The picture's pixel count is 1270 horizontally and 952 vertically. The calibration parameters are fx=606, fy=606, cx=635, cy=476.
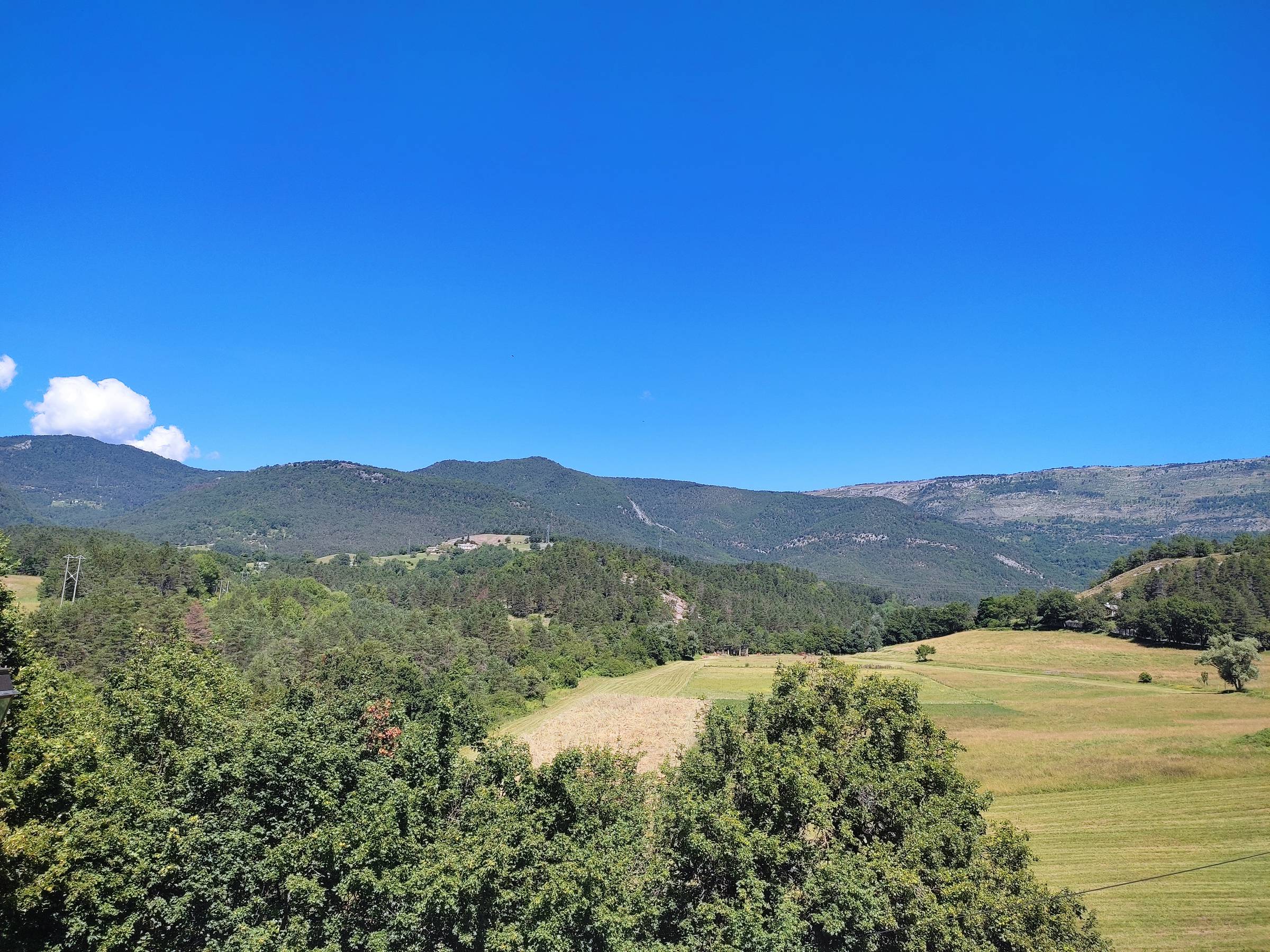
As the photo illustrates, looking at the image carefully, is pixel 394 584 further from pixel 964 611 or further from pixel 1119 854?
pixel 1119 854

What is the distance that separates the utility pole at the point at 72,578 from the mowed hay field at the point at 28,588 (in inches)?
148

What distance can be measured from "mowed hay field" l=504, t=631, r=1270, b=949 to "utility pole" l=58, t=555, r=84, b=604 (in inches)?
3123

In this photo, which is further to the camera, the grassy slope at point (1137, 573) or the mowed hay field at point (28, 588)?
the grassy slope at point (1137, 573)

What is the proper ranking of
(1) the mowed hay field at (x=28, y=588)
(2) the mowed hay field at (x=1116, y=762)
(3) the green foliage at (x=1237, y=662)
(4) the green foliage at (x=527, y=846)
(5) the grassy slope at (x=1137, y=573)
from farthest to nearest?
1. (5) the grassy slope at (x=1137, y=573)
2. (1) the mowed hay field at (x=28, y=588)
3. (3) the green foliage at (x=1237, y=662)
4. (2) the mowed hay field at (x=1116, y=762)
5. (4) the green foliage at (x=527, y=846)

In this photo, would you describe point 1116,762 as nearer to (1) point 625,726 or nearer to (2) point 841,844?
(2) point 841,844

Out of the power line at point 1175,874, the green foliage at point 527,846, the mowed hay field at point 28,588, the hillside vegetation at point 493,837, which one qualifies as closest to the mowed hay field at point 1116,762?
the power line at point 1175,874

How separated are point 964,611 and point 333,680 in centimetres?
13724

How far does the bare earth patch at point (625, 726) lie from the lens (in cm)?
5259

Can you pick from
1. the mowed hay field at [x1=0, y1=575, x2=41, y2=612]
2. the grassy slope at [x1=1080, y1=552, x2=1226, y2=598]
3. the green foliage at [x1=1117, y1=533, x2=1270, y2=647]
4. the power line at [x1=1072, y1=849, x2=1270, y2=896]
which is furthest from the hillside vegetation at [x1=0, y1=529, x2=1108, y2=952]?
the grassy slope at [x1=1080, y1=552, x2=1226, y2=598]

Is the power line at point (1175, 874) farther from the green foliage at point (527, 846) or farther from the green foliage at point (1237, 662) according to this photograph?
the green foliage at point (1237, 662)

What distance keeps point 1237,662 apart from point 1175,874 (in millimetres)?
55623

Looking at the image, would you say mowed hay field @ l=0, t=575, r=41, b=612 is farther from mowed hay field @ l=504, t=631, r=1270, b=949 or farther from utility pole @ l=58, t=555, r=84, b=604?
mowed hay field @ l=504, t=631, r=1270, b=949

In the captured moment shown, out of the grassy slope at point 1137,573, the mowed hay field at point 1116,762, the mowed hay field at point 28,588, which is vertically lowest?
the mowed hay field at point 1116,762

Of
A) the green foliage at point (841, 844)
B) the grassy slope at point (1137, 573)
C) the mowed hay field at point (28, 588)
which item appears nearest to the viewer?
the green foliage at point (841, 844)
